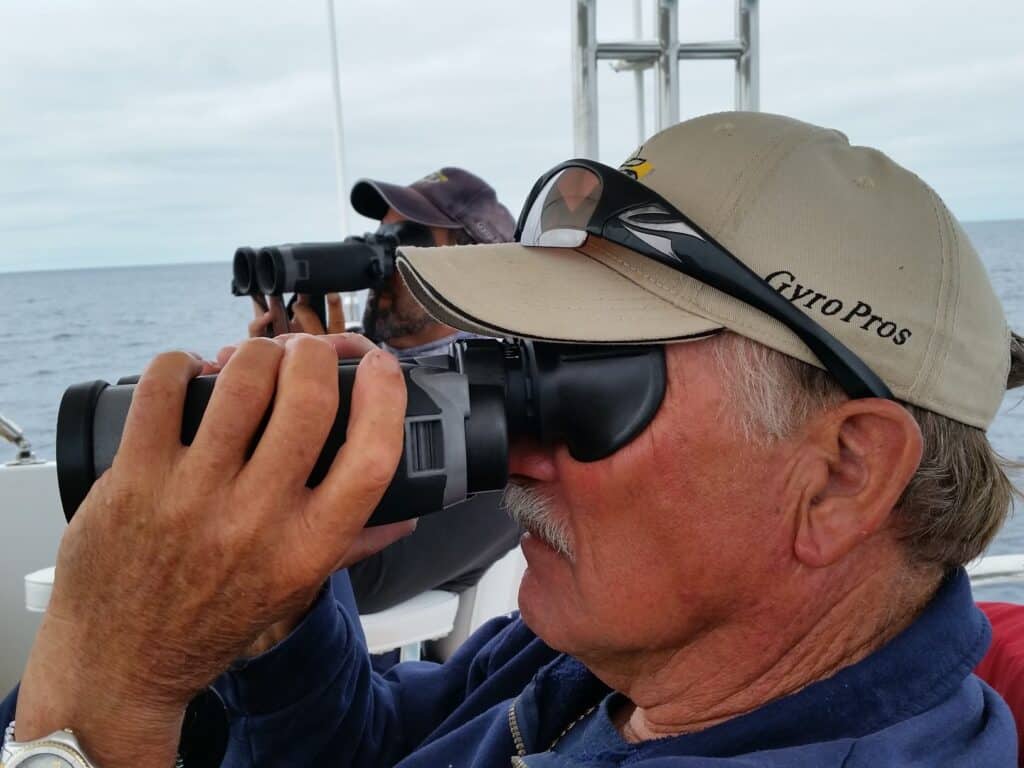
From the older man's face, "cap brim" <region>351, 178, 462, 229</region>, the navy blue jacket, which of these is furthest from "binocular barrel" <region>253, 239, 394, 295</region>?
the older man's face

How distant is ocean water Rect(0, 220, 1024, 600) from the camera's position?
4.72 meters

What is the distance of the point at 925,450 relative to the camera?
0.79m

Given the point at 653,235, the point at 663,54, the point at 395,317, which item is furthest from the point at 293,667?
the point at 395,317

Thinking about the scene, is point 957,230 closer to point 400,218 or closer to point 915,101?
point 400,218

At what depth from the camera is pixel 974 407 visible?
2.60ft

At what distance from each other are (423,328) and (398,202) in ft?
1.34

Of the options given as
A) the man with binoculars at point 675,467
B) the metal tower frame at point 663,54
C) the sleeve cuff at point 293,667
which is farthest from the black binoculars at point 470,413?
the metal tower frame at point 663,54

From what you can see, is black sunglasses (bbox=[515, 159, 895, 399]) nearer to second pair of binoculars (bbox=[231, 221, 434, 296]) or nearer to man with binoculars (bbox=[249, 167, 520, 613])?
man with binoculars (bbox=[249, 167, 520, 613])

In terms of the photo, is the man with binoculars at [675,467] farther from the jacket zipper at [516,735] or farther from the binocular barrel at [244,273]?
the binocular barrel at [244,273]

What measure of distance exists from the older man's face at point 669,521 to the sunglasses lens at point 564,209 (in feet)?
0.49

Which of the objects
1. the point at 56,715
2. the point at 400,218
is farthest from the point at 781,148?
the point at 400,218

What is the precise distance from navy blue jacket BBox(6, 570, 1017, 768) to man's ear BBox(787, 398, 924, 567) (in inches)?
3.6

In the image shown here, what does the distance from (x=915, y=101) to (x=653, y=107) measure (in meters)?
2.10

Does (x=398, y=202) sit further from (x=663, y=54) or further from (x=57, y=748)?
(x=57, y=748)
